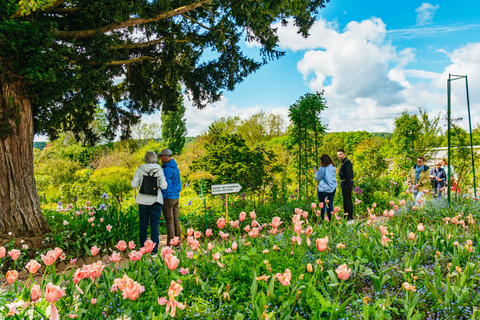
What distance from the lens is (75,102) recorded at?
488 centimetres

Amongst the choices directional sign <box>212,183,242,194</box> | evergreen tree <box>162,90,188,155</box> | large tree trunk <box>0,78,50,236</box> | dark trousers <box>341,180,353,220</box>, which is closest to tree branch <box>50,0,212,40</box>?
large tree trunk <box>0,78,50,236</box>

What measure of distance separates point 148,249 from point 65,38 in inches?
175

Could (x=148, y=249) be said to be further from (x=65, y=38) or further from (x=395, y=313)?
(x=65, y=38)

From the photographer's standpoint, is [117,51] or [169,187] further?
[117,51]

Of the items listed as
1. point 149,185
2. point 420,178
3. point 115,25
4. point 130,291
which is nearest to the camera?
point 130,291

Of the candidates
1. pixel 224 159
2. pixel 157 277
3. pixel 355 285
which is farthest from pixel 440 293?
pixel 224 159

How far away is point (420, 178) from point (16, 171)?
7.42 m

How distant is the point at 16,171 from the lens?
4398 millimetres

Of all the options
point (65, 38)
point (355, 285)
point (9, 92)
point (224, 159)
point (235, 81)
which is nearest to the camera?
point (355, 285)

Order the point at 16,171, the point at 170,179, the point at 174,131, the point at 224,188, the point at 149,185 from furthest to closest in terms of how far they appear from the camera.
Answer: the point at 174,131
the point at 224,188
the point at 170,179
the point at 16,171
the point at 149,185

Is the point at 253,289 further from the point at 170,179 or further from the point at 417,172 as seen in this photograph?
the point at 417,172

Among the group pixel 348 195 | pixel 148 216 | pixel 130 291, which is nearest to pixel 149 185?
pixel 148 216

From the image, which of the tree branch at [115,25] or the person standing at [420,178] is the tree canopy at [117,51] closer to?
the tree branch at [115,25]

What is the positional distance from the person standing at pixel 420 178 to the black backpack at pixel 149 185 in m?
5.15
